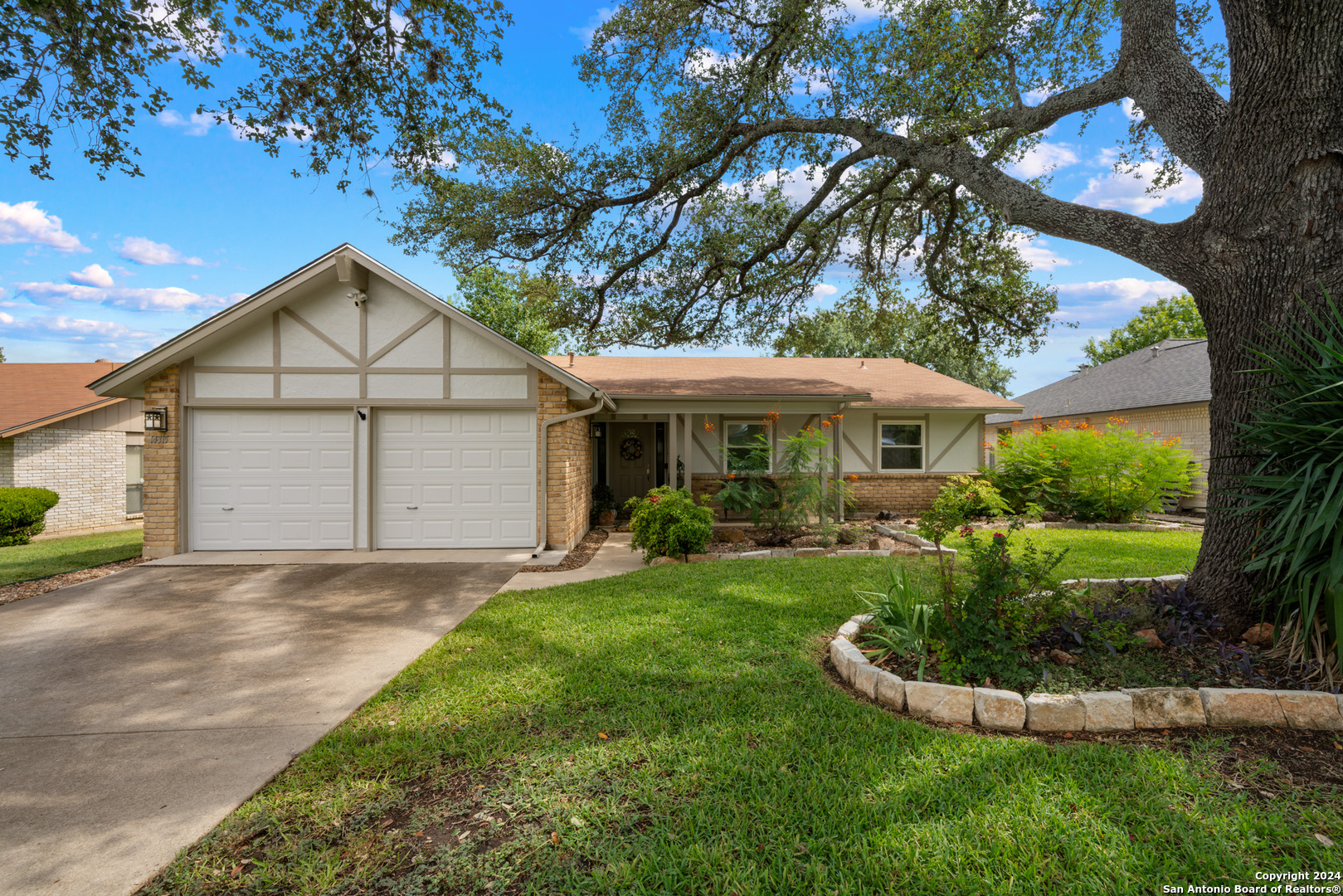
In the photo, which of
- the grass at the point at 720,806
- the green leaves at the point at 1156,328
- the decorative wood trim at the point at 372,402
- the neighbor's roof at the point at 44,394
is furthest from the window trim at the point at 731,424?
the green leaves at the point at 1156,328

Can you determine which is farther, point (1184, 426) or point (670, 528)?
point (1184, 426)

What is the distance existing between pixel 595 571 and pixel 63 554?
982 cm

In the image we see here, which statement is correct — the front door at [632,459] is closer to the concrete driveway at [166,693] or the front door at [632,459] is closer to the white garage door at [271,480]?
the white garage door at [271,480]

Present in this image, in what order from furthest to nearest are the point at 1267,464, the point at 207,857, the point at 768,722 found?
the point at 1267,464 → the point at 768,722 → the point at 207,857

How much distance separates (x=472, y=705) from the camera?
147 inches

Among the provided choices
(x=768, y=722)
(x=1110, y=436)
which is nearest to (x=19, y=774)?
(x=768, y=722)

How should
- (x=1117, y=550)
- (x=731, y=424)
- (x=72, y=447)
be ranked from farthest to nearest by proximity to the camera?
(x=72, y=447) → (x=731, y=424) → (x=1117, y=550)

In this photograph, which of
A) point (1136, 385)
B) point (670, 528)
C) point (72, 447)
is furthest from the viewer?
point (1136, 385)

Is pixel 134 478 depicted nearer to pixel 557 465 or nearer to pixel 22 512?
pixel 22 512

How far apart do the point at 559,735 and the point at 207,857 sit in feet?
5.08

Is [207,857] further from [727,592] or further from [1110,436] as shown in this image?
[1110,436]

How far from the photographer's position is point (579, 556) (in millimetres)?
9156

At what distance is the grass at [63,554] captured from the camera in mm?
8562

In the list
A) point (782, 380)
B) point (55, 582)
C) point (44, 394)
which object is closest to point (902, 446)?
point (782, 380)
